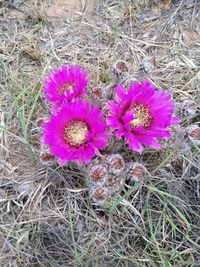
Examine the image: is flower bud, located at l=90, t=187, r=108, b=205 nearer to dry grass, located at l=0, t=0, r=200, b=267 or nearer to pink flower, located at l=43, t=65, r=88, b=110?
dry grass, located at l=0, t=0, r=200, b=267

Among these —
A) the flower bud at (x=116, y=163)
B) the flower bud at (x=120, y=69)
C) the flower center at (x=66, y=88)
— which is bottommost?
the flower bud at (x=116, y=163)

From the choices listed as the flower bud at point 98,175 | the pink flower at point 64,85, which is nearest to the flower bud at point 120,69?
the pink flower at point 64,85

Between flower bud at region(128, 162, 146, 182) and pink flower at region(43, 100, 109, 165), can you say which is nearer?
pink flower at region(43, 100, 109, 165)

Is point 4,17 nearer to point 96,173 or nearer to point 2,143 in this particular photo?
point 2,143

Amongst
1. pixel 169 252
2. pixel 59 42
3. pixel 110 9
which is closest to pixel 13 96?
pixel 59 42

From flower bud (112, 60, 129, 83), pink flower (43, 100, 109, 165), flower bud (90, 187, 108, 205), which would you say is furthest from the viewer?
flower bud (112, 60, 129, 83)

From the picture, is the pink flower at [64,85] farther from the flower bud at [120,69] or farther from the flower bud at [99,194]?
the flower bud at [99,194]

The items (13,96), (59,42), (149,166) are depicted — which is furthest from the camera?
(59,42)

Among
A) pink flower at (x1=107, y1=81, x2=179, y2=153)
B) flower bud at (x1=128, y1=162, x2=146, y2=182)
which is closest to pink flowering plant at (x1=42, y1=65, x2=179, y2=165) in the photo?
pink flower at (x1=107, y1=81, x2=179, y2=153)
